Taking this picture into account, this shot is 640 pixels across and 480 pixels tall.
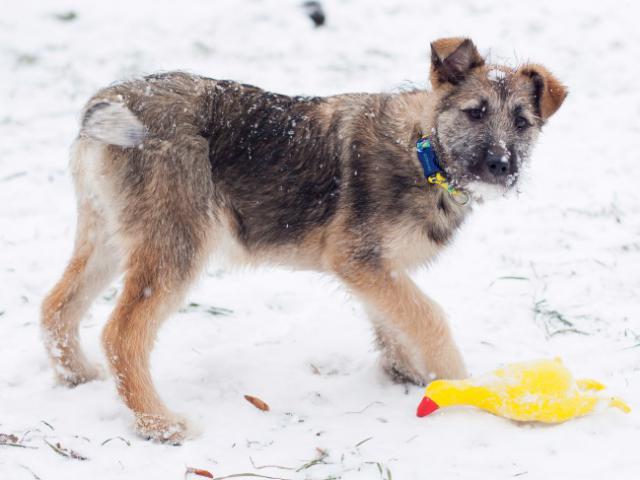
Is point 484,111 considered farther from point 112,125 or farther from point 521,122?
point 112,125

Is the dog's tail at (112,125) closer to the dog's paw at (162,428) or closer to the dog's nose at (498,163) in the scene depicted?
the dog's paw at (162,428)

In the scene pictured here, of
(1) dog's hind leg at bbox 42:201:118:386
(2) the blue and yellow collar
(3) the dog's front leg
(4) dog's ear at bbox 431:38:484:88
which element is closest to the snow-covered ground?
(1) dog's hind leg at bbox 42:201:118:386

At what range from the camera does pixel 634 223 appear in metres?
6.55

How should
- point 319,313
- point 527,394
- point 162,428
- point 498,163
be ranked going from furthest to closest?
point 319,313 → point 498,163 → point 162,428 → point 527,394

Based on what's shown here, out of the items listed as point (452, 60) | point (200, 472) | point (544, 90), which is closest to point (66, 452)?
point (200, 472)

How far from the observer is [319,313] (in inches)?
211

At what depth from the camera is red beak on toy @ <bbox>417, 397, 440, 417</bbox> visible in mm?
3883

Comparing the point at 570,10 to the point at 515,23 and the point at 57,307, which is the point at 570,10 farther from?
the point at 57,307

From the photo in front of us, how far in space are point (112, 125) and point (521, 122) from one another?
232cm

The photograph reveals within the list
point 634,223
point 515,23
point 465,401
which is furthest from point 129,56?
point 465,401

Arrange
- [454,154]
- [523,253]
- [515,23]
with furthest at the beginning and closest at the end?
[515,23], [523,253], [454,154]

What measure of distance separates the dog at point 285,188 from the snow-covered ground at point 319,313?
31 centimetres

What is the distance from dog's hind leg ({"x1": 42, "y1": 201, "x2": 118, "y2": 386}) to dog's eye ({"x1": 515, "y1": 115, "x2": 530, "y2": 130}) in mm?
2487

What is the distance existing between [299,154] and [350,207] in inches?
17.3
